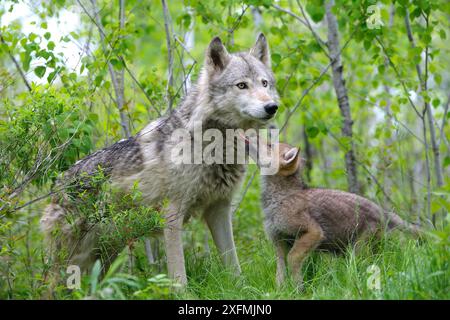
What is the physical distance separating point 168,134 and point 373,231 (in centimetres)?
207

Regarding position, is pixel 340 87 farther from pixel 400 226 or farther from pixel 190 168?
pixel 190 168

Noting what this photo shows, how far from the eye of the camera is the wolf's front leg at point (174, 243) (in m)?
5.03

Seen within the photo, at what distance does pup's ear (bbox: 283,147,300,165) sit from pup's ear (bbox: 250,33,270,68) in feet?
3.77

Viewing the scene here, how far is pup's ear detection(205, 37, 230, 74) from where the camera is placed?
5305 millimetres

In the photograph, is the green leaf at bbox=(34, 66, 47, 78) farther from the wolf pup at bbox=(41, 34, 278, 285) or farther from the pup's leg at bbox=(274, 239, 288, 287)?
the pup's leg at bbox=(274, 239, 288, 287)

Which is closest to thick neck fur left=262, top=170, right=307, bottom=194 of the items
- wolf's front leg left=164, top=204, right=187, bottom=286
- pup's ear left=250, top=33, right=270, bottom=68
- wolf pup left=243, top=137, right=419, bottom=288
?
wolf pup left=243, top=137, right=419, bottom=288

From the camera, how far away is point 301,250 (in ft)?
15.2

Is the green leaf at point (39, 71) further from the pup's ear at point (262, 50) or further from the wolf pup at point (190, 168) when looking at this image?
the pup's ear at point (262, 50)

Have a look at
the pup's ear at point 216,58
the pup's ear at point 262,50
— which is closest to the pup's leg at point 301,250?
the pup's ear at point 216,58

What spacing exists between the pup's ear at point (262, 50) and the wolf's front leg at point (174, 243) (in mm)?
1770

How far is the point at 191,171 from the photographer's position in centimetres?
508
